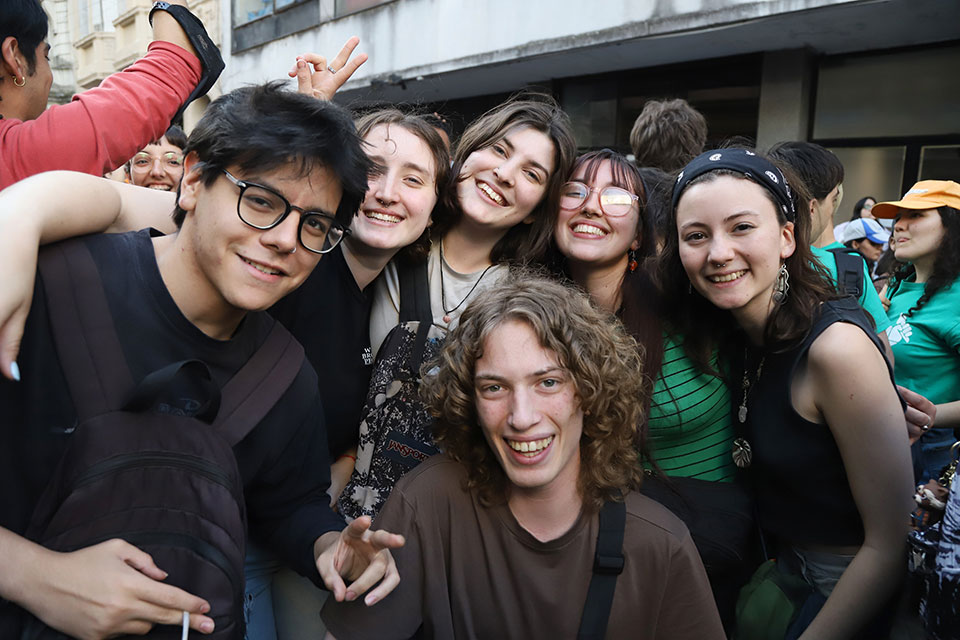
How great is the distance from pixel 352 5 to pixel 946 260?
10598 mm

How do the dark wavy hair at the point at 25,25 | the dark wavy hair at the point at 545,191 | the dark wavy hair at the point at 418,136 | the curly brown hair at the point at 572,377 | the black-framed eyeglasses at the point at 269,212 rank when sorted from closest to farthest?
the black-framed eyeglasses at the point at 269,212, the dark wavy hair at the point at 25,25, the curly brown hair at the point at 572,377, the dark wavy hair at the point at 418,136, the dark wavy hair at the point at 545,191

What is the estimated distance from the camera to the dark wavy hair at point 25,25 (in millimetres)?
1785

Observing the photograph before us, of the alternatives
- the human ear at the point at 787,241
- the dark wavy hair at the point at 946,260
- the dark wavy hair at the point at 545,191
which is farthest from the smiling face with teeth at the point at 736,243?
the dark wavy hair at the point at 946,260

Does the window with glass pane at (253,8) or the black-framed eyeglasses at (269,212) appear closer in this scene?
the black-framed eyeglasses at (269,212)

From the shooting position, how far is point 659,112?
12.6 feet

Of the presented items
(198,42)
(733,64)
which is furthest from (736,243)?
(733,64)

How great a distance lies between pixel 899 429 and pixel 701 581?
0.74 m

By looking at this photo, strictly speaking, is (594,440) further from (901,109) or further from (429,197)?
(901,109)

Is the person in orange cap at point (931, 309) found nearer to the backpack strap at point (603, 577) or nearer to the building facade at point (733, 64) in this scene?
the backpack strap at point (603, 577)

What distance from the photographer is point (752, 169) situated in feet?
7.30

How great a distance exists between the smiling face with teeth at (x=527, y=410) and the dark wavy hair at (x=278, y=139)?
58cm

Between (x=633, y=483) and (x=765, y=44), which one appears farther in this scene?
(x=765, y=44)

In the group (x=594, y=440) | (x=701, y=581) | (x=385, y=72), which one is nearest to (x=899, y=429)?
(x=701, y=581)

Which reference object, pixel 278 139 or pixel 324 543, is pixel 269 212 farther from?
pixel 324 543
